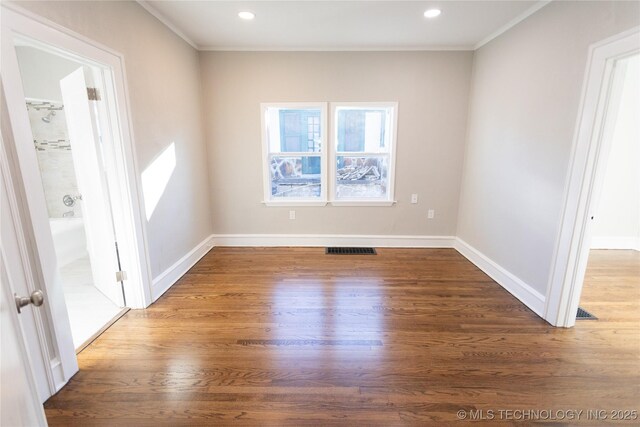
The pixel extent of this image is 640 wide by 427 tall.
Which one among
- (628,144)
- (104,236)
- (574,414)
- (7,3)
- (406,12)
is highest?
(406,12)

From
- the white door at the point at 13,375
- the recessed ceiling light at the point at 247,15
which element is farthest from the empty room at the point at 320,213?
the recessed ceiling light at the point at 247,15

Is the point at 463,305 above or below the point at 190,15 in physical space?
below

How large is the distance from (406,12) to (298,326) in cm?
290

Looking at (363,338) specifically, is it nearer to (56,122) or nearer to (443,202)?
(443,202)

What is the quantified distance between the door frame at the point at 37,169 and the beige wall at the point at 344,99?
1.55 meters

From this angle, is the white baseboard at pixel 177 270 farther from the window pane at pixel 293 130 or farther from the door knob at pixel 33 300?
the door knob at pixel 33 300

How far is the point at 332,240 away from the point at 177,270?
6.59 ft

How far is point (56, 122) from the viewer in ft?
11.9

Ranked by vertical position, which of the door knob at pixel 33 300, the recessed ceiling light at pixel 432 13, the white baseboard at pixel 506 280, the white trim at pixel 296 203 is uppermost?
the recessed ceiling light at pixel 432 13

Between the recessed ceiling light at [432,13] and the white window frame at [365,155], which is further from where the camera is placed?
the white window frame at [365,155]

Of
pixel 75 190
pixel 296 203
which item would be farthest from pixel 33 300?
pixel 75 190

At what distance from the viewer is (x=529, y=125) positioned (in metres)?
2.54

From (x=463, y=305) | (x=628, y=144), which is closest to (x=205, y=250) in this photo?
(x=463, y=305)

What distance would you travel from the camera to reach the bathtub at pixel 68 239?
11.0 ft
